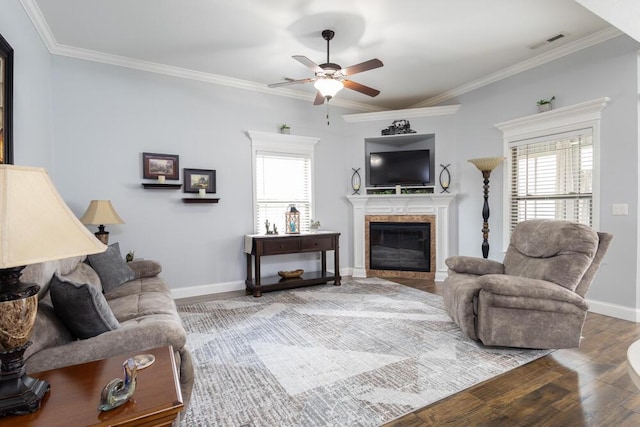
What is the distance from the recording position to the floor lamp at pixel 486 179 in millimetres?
4328

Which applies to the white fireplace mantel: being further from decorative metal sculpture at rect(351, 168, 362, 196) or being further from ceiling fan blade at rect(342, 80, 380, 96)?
ceiling fan blade at rect(342, 80, 380, 96)

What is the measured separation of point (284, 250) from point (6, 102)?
3046 mm

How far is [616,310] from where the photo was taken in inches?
133

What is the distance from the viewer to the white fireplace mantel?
511 cm

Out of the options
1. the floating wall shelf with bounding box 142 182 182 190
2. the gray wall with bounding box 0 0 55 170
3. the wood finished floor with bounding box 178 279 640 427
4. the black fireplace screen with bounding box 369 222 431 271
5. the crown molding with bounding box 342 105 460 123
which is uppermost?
the crown molding with bounding box 342 105 460 123

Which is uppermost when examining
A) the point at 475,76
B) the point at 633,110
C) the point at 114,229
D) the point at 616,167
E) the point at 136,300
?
the point at 475,76

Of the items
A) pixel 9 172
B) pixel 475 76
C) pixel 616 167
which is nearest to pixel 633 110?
pixel 616 167

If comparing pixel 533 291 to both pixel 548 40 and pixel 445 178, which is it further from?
pixel 445 178

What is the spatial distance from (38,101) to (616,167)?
5.83 metres

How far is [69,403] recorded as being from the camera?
1016 millimetres

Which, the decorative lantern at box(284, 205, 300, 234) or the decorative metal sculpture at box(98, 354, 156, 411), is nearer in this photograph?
the decorative metal sculpture at box(98, 354, 156, 411)

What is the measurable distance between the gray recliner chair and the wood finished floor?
0.65 feet

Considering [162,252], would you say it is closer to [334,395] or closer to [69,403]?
[334,395]


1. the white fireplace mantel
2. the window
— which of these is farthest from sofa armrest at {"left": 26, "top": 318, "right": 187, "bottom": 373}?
the white fireplace mantel
